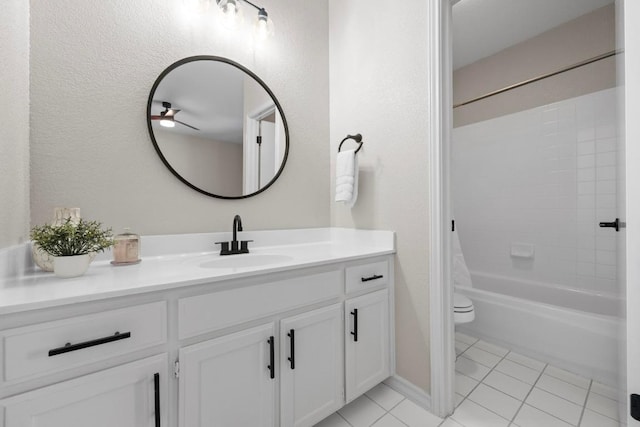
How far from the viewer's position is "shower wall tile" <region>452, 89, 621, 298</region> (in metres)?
2.00

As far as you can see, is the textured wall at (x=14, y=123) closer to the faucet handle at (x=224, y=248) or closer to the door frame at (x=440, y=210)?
the faucet handle at (x=224, y=248)

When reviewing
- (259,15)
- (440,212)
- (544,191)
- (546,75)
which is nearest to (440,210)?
(440,212)

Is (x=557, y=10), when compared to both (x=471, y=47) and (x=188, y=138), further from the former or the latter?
(x=188, y=138)

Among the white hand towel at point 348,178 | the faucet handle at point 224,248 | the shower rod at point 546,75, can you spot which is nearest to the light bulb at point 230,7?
the white hand towel at point 348,178

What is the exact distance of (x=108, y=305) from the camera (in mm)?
726

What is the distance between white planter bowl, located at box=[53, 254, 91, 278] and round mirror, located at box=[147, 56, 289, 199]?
59 centimetres

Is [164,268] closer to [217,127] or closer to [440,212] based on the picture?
[217,127]

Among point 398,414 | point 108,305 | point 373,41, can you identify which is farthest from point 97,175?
point 398,414

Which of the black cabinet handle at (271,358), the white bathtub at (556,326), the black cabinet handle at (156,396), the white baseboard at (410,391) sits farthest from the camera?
the white bathtub at (556,326)

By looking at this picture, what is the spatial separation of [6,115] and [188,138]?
0.65m

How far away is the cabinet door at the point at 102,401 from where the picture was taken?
64 centimetres

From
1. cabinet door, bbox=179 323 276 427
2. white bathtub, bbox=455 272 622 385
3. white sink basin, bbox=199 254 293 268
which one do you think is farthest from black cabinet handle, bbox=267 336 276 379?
white bathtub, bbox=455 272 622 385

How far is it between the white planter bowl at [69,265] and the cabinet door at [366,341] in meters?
1.02

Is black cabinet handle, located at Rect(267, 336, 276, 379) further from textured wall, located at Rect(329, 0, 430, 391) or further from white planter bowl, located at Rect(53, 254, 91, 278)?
textured wall, located at Rect(329, 0, 430, 391)
